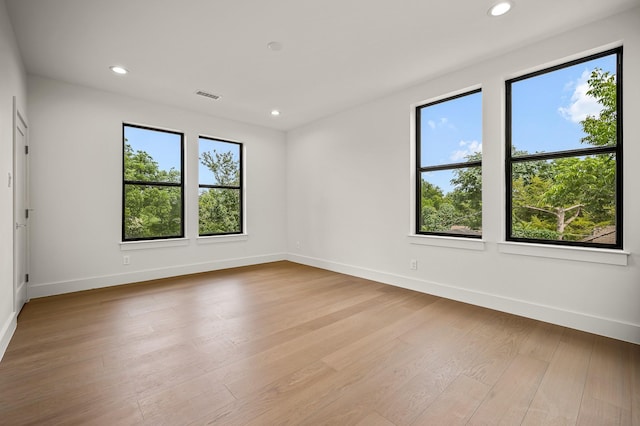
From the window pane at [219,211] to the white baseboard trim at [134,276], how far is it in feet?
1.83

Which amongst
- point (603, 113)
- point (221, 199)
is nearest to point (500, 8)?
point (603, 113)

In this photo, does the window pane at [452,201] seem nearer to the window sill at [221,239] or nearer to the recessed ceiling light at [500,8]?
the recessed ceiling light at [500,8]

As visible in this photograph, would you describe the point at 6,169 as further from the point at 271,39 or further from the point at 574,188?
the point at 574,188

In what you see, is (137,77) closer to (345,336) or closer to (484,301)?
(345,336)

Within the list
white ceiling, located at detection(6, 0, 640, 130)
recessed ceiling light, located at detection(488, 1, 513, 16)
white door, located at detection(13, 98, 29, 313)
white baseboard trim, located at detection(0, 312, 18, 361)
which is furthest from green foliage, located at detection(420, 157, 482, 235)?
white door, located at detection(13, 98, 29, 313)

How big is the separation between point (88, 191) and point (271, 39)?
123 inches

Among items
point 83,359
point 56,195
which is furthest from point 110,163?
point 83,359

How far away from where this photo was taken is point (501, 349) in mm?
2324

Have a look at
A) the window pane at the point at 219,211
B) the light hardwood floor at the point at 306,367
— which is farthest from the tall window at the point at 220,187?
the light hardwood floor at the point at 306,367

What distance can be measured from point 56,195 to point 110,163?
2.36ft

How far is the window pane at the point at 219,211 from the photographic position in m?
5.07

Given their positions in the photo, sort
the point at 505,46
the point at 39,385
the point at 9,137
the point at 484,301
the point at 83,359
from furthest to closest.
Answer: the point at 484,301
the point at 505,46
the point at 9,137
the point at 83,359
the point at 39,385

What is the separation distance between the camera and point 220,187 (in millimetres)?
5270

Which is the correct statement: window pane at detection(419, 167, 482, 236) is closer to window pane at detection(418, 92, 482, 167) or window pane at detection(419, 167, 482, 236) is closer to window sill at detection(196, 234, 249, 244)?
window pane at detection(418, 92, 482, 167)
